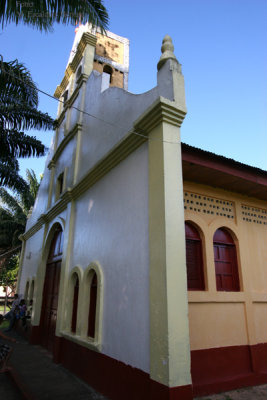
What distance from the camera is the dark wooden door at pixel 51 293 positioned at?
8656 mm

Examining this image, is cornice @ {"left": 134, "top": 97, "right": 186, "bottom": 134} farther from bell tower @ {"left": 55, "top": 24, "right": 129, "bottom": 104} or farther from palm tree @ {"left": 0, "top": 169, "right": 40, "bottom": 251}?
palm tree @ {"left": 0, "top": 169, "right": 40, "bottom": 251}

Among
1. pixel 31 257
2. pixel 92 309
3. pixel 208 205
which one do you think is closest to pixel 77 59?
pixel 208 205

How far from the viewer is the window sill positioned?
5043 mm

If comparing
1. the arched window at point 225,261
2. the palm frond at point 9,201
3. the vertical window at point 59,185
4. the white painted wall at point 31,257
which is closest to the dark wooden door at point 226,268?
the arched window at point 225,261

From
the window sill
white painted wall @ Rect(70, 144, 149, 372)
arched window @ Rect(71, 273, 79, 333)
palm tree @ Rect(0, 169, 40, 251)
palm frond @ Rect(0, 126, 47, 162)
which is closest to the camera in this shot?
white painted wall @ Rect(70, 144, 149, 372)

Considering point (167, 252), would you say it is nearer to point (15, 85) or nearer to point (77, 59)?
point (15, 85)

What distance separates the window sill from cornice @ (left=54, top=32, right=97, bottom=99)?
9408 mm

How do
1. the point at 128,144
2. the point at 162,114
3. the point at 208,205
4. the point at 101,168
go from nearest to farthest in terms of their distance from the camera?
the point at 162,114, the point at 128,144, the point at 208,205, the point at 101,168

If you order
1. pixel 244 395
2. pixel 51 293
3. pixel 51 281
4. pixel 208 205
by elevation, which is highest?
pixel 208 205

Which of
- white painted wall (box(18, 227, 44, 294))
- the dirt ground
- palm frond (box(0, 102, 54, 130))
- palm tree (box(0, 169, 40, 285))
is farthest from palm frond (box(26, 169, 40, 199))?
the dirt ground

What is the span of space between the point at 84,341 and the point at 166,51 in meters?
5.88

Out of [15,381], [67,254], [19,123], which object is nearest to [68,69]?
[19,123]

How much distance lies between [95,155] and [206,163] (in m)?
3.03

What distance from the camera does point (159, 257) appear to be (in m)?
3.82
